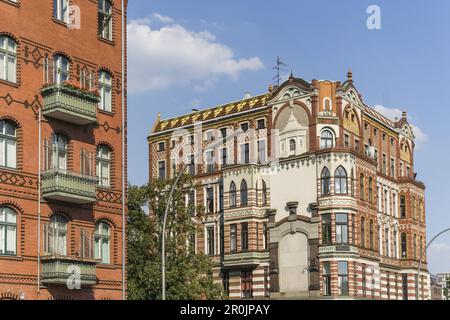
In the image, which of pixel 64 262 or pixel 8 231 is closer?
pixel 8 231

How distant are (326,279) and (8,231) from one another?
34284 mm

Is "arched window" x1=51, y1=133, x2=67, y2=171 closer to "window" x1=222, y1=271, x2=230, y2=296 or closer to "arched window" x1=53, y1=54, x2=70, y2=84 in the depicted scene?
"arched window" x1=53, y1=54, x2=70, y2=84

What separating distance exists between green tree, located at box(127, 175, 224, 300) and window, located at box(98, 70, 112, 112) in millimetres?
12408

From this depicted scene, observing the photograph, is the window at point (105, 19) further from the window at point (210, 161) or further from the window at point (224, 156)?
the window at point (210, 161)

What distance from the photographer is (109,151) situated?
35375 millimetres

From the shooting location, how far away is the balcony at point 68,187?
30.7 metres

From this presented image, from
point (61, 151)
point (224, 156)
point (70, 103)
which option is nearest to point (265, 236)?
point (224, 156)

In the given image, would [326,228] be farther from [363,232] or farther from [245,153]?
[245,153]

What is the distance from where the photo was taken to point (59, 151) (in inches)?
1275

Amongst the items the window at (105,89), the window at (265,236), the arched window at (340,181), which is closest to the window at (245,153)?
the window at (265,236)

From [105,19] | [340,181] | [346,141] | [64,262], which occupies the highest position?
[105,19]

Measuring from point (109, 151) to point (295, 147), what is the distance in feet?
96.8
